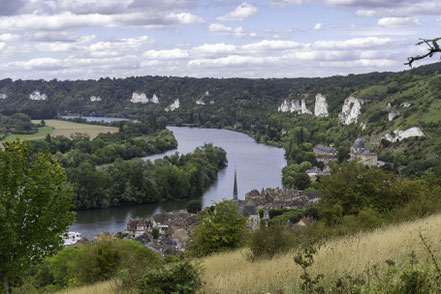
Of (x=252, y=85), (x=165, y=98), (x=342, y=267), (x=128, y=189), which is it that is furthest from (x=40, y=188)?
(x=165, y=98)

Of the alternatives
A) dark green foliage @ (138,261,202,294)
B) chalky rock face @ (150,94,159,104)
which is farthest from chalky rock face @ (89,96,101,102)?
dark green foliage @ (138,261,202,294)

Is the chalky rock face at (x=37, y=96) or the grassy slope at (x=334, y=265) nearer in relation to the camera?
the grassy slope at (x=334, y=265)

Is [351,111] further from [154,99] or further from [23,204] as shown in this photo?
[154,99]

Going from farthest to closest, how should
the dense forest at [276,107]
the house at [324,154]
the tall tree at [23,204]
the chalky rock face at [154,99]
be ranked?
the chalky rock face at [154,99], the house at [324,154], the dense forest at [276,107], the tall tree at [23,204]

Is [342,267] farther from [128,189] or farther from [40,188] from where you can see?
[128,189]

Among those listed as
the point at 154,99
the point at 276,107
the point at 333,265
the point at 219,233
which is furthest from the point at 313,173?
the point at 154,99

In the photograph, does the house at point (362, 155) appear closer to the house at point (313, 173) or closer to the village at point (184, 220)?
the house at point (313, 173)

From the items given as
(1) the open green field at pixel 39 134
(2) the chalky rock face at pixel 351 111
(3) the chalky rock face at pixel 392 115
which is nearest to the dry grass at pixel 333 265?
(3) the chalky rock face at pixel 392 115
